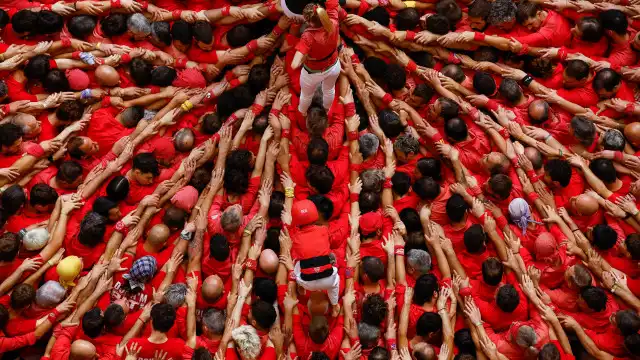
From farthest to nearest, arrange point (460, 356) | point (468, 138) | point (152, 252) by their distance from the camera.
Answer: point (468, 138) < point (152, 252) < point (460, 356)

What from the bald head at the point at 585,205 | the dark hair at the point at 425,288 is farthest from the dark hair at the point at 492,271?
the bald head at the point at 585,205

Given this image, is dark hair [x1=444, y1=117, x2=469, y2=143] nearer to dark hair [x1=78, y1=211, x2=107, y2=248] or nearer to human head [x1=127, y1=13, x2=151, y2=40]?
human head [x1=127, y1=13, x2=151, y2=40]

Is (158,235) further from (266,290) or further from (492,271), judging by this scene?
(492,271)

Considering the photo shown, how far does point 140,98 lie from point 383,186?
10.8ft

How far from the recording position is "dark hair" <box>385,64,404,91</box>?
29.9 ft

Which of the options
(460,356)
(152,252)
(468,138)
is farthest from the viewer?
(468,138)

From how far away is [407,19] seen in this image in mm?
9273

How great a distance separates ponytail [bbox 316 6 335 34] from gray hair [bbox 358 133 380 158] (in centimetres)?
166

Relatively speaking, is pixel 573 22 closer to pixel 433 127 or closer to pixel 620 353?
pixel 433 127

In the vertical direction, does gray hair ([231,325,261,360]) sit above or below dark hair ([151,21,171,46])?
below

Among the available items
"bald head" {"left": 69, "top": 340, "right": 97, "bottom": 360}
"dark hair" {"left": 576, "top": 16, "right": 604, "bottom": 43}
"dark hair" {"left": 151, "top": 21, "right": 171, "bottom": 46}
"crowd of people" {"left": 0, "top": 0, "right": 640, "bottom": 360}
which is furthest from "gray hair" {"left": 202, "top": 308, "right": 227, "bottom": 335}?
"dark hair" {"left": 576, "top": 16, "right": 604, "bottom": 43}

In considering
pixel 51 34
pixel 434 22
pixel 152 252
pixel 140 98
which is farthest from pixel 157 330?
pixel 434 22

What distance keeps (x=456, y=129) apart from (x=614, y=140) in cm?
Answer: 196

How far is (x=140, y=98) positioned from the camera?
30.0 feet
